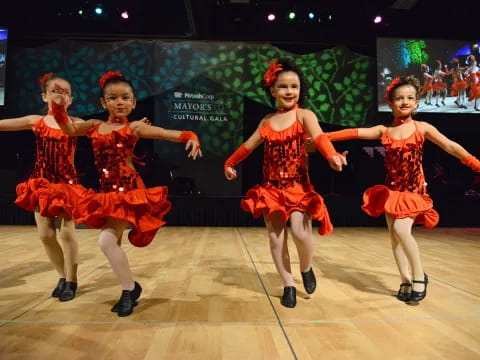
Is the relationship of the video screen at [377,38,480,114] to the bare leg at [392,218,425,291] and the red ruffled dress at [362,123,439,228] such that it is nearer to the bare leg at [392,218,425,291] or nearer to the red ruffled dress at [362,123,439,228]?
the red ruffled dress at [362,123,439,228]

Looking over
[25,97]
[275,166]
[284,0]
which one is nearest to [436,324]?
[275,166]

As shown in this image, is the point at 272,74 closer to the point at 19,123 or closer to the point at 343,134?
the point at 343,134

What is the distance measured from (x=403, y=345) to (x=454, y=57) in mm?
6541

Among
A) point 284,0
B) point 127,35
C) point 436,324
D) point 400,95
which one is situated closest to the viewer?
point 436,324

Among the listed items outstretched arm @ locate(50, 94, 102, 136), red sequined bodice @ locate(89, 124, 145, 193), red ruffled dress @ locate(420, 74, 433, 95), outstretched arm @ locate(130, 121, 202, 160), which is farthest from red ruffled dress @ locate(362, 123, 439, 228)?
red ruffled dress @ locate(420, 74, 433, 95)

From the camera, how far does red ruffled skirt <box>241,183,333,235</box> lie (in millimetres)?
2164

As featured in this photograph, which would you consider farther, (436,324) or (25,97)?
(25,97)

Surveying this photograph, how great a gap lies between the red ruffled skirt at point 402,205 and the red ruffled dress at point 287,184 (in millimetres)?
416

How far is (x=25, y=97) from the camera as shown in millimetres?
6727

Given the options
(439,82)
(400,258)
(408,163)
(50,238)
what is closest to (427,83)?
(439,82)

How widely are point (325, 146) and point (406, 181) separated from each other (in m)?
0.66

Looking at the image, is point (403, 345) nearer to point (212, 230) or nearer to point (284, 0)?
point (212, 230)

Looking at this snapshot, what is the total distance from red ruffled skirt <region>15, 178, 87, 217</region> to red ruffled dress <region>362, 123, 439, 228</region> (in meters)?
1.88

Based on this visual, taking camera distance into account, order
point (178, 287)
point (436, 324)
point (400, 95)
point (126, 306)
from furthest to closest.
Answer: point (178, 287) → point (400, 95) → point (126, 306) → point (436, 324)
